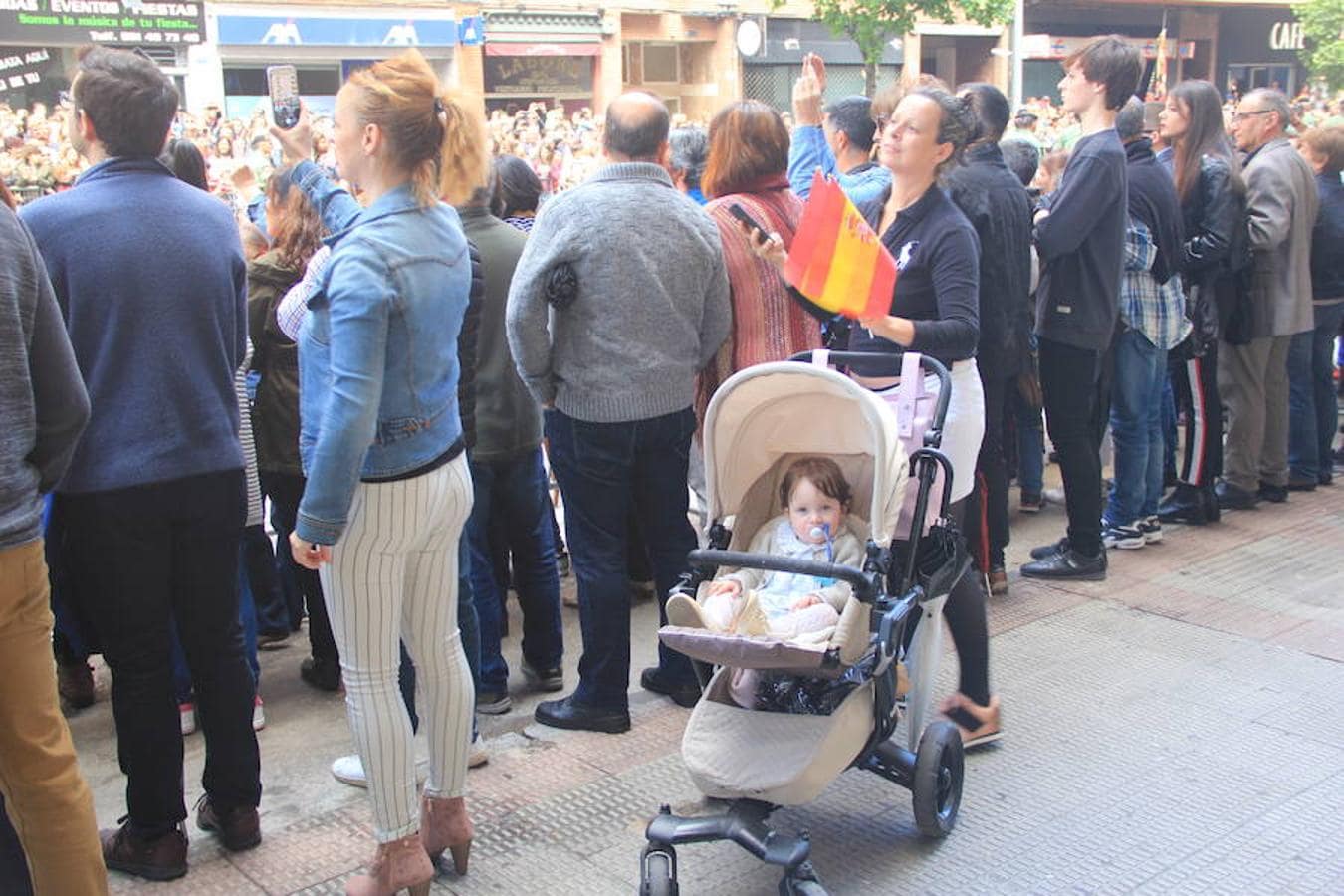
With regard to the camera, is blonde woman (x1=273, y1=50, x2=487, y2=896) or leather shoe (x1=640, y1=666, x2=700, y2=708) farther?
leather shoe (x1=640, y1=666, x2=700, y2=708)

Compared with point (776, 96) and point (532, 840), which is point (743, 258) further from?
point (776, 96)

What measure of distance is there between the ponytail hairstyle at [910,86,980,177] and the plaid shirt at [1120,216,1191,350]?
75.4 inches

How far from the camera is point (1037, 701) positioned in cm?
478

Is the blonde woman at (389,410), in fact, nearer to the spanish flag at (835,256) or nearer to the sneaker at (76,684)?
the spanish flag at (835,256)

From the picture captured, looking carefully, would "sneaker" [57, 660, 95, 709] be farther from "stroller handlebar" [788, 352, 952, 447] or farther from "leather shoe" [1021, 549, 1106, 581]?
"leather shoe" [1021, 549, 1106, 581]

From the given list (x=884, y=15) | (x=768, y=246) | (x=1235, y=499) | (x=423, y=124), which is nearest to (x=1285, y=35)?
(x=884, y=15)

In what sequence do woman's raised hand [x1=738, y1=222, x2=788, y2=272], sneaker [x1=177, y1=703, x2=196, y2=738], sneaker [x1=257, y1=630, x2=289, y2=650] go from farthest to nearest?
sneaker [x1=257, y1=630, x2=289, y2=650] < sneaker [x1=177, y1=703, x2=196, y2=738] < woman's raised hand [x1=738, y1=222, x2=788, y2=272]

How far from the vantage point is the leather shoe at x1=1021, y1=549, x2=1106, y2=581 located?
239 inches

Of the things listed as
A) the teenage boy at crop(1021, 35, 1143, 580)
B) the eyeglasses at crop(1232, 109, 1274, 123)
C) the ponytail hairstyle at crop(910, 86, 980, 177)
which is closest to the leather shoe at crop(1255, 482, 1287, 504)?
the teenage boy at crop(1021, 35, 1143, 580)

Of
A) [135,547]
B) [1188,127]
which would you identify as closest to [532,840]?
[135,547]

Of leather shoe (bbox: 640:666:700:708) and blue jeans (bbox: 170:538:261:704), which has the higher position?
blue jeans (bbox: 170:538:261:704)

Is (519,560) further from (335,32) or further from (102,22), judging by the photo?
(335,32)

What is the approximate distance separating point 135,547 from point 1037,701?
9.78 ft

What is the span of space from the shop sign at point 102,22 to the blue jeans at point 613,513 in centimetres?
2174
